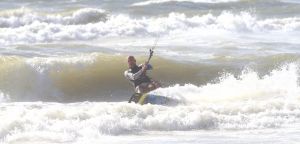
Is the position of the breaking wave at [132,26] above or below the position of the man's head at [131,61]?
above

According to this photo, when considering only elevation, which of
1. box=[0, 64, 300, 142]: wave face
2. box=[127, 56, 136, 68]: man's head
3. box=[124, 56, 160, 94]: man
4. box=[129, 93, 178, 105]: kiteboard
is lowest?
box=[0, 64, 300, 142]: wave face

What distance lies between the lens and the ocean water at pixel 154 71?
38.0 feet

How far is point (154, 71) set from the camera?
18.0 m

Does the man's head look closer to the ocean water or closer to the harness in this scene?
the harness

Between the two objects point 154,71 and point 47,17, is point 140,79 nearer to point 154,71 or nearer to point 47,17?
point 154,71

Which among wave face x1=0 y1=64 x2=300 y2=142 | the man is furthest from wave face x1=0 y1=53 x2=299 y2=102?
the man

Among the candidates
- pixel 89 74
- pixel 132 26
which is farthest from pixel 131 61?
pixel 132 26

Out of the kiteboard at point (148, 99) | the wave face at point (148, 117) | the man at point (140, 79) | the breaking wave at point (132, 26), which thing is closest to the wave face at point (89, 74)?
the wave face at point (148, 117)

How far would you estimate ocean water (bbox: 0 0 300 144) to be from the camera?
11.6m

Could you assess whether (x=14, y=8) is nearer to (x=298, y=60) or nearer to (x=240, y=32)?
(x=240, y=32)

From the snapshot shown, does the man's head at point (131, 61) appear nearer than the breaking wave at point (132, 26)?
Yes

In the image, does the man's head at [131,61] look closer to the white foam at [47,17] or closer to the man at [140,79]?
the man at [140,79]

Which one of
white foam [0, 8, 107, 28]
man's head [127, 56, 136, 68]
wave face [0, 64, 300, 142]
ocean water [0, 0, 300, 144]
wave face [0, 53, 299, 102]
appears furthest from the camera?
white foam [0, 8, 107, 28]

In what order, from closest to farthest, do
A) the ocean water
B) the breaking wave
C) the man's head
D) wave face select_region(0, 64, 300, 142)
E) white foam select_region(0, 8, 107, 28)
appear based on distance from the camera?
wave face select_region(0, 64, 300, 142), the ocean water, the man's head, the breaking wave, white foam select_region(0, 8, 107, 28)
